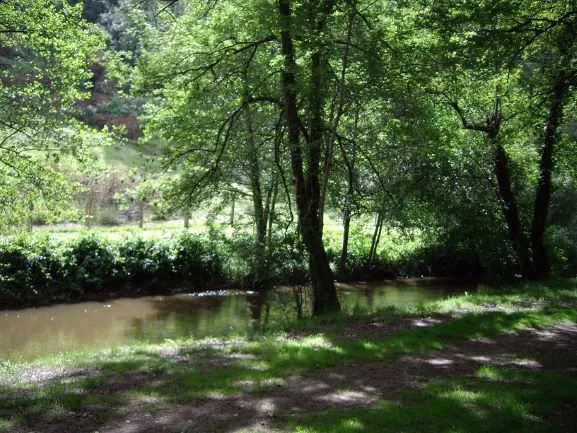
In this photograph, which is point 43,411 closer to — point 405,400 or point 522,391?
point 405,400

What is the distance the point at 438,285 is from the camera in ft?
70.7

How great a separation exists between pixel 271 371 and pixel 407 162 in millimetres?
10889

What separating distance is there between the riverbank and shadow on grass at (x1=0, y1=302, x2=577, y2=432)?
0.5 inches

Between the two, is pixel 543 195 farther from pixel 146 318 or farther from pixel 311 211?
pixel 146 318

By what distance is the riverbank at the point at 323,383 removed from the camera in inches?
192

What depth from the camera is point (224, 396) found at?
5.57 meters

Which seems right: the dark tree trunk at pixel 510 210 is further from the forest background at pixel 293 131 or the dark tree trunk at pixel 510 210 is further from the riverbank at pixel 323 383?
the riverbank at pixel 323 383

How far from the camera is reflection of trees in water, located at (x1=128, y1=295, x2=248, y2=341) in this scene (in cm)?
1402

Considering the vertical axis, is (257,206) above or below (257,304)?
above

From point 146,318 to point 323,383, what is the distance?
1074 cm

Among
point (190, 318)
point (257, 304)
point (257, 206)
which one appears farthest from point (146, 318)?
point (257, 206)

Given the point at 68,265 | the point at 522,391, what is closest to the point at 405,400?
the point at 522,391

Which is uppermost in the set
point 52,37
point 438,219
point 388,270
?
point 52,37

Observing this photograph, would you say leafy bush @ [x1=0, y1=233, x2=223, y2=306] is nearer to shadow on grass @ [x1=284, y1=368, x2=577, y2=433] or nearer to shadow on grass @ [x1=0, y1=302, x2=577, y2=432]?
shadow on grass @ [x1=0, y1=302, x2=577, y2=432]
